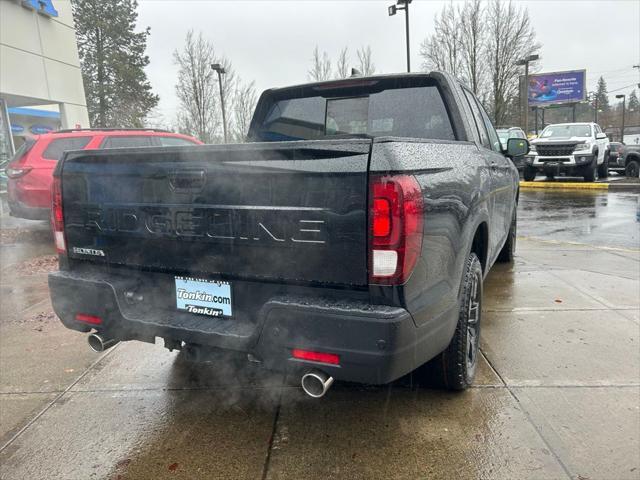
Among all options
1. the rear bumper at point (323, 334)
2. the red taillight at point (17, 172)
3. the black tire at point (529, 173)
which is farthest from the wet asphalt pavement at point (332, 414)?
the black tire at point (529, 173)

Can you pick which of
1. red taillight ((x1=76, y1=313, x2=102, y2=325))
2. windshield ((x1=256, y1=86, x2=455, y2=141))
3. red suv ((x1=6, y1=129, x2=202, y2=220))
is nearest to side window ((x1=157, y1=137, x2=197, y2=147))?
red suv ((x1=6, y1=129, x2=202, y2=220))

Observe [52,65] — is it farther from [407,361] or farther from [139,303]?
[407,361]

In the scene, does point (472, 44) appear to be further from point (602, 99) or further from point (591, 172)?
point (602, 99)

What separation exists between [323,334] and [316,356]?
0.41ft

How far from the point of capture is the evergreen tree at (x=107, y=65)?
3278 centimetres

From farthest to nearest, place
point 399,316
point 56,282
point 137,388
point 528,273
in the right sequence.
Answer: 1. point 528,273
2. point 137,388
3. point 56,282
4. point 399,316

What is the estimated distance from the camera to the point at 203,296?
2.44 meters

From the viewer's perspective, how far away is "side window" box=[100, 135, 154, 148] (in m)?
8.05

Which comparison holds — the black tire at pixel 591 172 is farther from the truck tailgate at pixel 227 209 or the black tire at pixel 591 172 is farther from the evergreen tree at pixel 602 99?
the evergreen tree at pixel 602 99

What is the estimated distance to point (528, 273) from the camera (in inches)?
221

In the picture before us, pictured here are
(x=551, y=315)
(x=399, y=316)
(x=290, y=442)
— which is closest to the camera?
(x=399, y=316)

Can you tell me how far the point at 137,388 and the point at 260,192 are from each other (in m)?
1.80

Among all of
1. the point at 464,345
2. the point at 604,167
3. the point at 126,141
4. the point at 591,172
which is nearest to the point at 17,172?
the point at 126,141

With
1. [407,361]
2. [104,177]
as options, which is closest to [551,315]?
[407,361]
